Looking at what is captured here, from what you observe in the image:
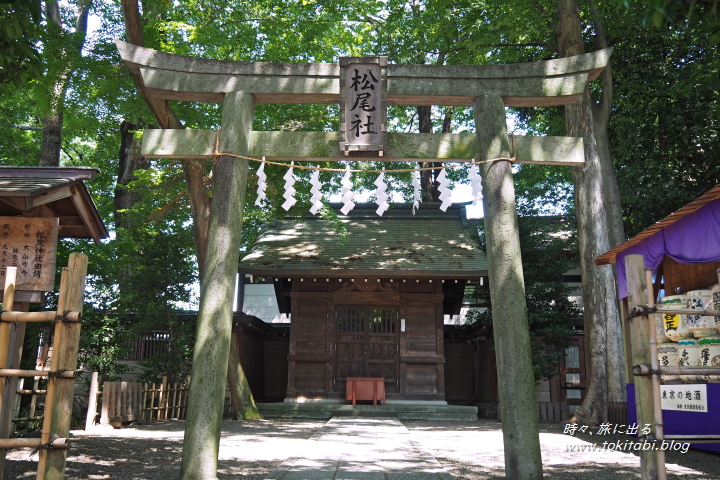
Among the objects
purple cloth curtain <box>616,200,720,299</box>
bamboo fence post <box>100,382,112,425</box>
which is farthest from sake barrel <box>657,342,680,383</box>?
bamboo fence post <box>100,382,112,425</box>

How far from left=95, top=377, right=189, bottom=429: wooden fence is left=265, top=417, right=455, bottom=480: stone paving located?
4.58 meters

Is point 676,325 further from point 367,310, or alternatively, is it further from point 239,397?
point 239,397

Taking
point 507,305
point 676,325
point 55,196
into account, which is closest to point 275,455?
point 507,305

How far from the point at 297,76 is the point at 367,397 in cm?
987

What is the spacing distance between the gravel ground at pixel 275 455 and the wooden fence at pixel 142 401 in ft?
1.92

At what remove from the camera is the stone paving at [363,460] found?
18.1 feet

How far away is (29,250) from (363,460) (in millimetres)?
4452

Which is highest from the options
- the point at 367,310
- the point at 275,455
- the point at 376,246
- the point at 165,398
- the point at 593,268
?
the point at 376,246

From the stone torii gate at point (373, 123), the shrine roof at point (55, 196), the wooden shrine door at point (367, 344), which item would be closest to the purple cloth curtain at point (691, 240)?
the stone torii gate at point (373, 123)

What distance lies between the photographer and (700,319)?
24.6ft

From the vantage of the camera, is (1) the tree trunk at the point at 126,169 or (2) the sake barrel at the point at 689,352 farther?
(1) the tree trunk at the point at 126,169

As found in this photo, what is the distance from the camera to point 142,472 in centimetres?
626

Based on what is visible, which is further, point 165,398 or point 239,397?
point 165,398

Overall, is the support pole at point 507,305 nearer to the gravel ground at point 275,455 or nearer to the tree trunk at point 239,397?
the gravel ground at point 275,455
